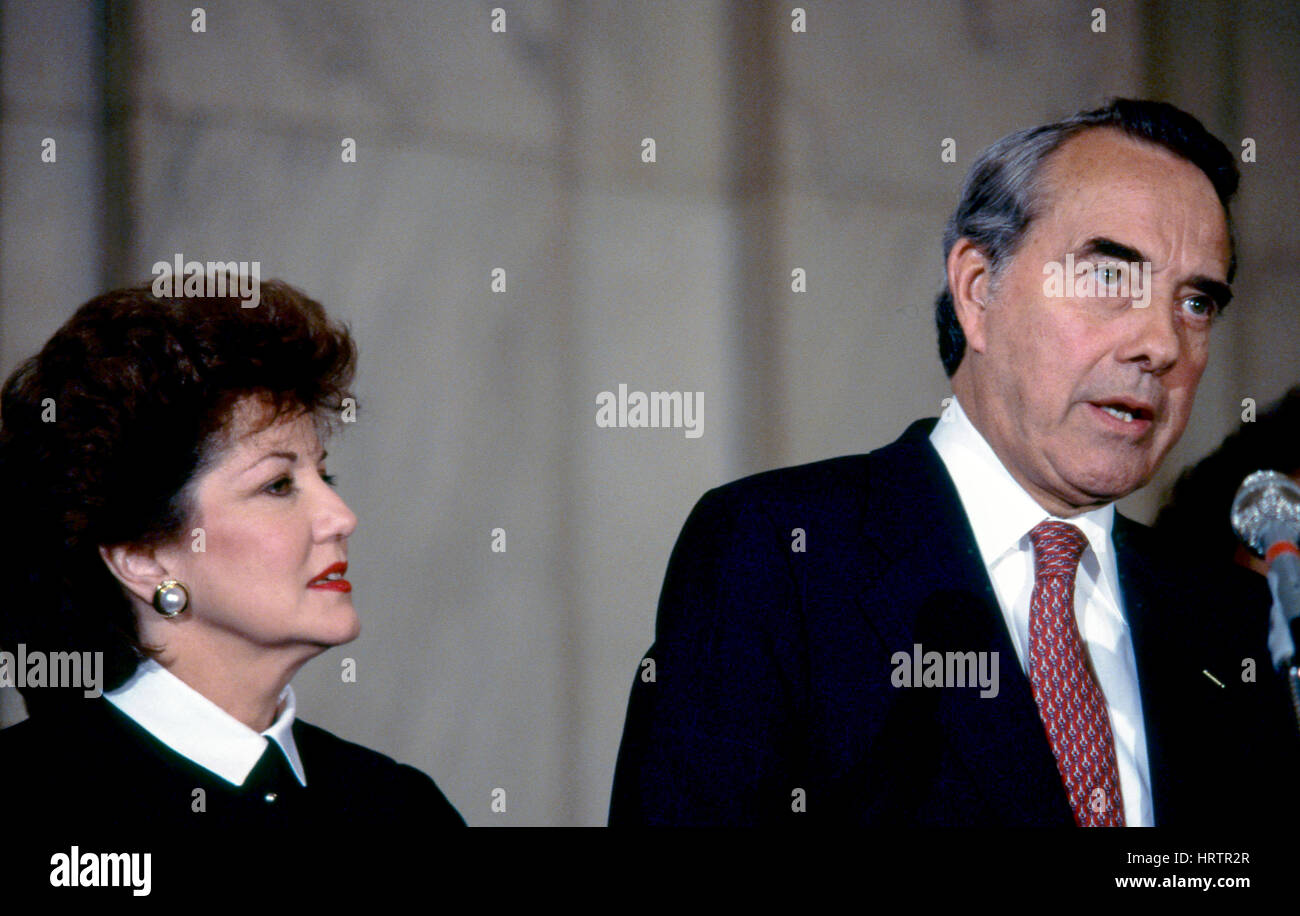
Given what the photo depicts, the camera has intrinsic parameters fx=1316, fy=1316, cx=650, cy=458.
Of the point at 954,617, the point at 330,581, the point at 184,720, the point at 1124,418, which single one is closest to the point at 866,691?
the point at 954,617

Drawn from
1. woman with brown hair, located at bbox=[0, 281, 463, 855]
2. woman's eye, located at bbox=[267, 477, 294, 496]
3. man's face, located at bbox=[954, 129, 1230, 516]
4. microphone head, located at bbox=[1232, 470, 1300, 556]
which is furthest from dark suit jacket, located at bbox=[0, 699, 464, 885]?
microphone head, located at bbox=[1232, 470, 1300, 556]

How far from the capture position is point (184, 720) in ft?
5.84

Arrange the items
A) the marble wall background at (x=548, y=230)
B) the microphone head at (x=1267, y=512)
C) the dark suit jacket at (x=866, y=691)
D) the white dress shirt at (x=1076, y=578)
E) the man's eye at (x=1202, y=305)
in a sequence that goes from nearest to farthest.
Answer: the microphone head at (x=1267, y=512) < the dark suit jacket at (x=866, y=691) < the white dress shirt at (x=1076, y=578) < the man's eye at (x=1202, y=305) < the marble wall background at (x=548, y=230)

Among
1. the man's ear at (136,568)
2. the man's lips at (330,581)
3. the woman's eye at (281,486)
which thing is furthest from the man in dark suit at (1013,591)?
the man's ear at (136,568)

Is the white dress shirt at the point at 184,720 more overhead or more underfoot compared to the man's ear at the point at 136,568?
more underfoot

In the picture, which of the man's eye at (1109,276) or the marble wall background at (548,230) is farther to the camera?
the marble wall background at (548,230)

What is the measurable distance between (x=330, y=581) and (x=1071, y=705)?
101 centimetres

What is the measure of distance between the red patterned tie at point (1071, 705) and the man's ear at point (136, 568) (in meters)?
1.17

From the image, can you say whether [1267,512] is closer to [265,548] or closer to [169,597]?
[265,548]

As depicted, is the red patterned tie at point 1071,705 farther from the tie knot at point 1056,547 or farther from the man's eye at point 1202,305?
the man's eye at point 1202,305

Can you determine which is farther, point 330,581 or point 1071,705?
point 330,581

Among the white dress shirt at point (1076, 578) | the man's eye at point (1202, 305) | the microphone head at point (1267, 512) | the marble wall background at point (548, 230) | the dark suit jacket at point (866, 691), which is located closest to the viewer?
the microphone head at point (1267, 512)

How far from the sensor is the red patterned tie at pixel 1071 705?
5.43 ft

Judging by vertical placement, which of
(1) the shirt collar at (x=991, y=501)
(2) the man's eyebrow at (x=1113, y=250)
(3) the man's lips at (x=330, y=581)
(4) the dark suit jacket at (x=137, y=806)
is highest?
(2) the man's eyebrow at (x=1113, y=250)
